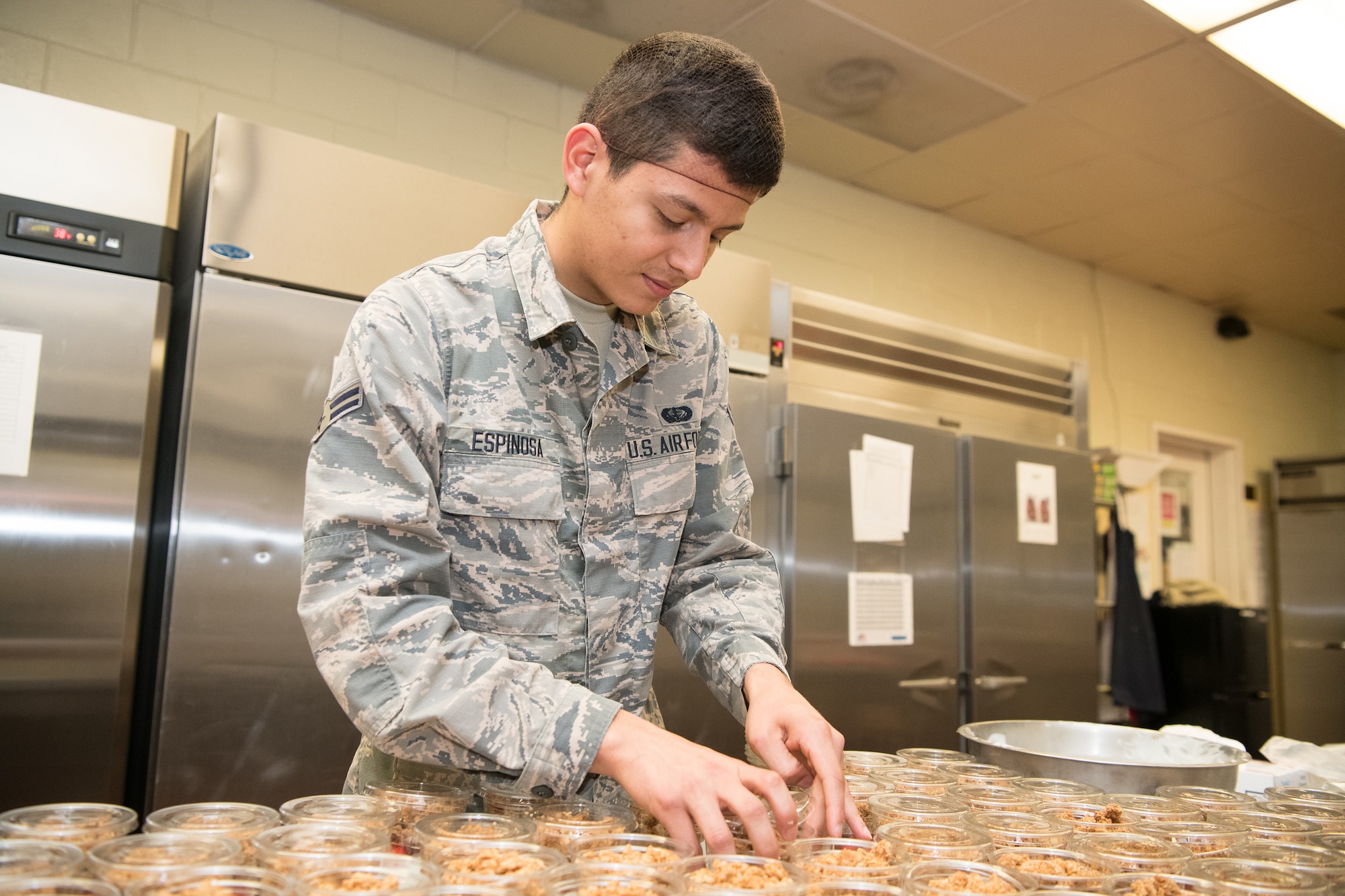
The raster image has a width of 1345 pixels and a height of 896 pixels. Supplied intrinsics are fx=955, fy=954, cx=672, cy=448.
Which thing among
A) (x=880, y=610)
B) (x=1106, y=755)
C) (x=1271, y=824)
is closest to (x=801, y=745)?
(x=1271, y=824)

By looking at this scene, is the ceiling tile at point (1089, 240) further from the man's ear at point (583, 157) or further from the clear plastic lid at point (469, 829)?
the clear plastic lid at point (469, 829)

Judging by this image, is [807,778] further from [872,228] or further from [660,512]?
[872,228]

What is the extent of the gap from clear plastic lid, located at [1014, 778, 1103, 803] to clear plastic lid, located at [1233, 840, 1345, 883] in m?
0.18

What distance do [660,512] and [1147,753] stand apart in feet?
3.16

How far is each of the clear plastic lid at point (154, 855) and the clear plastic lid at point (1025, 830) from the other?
27.8 inches

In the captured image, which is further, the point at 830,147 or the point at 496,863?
the point at 830,147

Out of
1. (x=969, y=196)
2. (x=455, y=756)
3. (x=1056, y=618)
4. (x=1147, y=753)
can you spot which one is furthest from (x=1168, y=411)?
(x=455, y=756)

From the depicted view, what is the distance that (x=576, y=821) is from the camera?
3.10 ft

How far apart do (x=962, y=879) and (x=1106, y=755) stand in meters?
0.90

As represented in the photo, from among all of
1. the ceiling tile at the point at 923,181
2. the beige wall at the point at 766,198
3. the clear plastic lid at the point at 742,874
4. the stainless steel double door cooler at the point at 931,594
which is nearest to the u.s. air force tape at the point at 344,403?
the clear plastic lid at the point at 742,874

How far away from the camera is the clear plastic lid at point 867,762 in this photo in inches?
50.4

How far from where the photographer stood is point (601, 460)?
1.32m

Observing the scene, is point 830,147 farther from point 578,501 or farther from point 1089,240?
point 578,501

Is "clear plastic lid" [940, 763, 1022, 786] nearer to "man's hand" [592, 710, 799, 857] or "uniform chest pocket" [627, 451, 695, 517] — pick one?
"man's hand" [592, 710, 799, 857]
